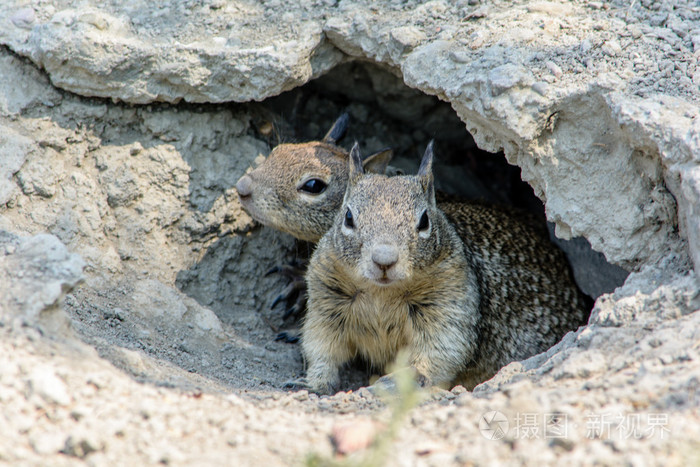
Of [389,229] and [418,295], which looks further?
[418,295]

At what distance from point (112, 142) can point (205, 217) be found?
3.22ft

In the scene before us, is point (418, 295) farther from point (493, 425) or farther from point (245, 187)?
point (493, 425)

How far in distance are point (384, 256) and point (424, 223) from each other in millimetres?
645

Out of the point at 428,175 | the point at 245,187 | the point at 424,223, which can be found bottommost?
the point at 245,187

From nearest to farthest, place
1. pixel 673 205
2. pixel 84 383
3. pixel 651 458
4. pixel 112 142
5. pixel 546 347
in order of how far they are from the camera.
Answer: pixel 651 458
pixel 84 383
pixel 673 205
pixel 546 347
pixel 112 142

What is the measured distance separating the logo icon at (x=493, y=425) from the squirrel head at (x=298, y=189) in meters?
2.82

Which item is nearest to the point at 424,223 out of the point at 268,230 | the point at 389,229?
the point at 389,229

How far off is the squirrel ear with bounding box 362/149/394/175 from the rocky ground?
0.71 meters

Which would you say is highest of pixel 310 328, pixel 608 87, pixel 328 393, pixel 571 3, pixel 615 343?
pixel 571 3

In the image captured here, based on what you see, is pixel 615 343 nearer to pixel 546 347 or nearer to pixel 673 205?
pixel 673 205

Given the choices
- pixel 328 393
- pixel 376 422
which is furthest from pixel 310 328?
pixel 376 422

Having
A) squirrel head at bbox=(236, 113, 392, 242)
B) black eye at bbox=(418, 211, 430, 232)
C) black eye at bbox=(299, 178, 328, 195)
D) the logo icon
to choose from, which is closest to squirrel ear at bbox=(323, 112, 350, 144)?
squirrel head at bbox=(236, 113, 392, 242)

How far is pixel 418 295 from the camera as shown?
4434mm

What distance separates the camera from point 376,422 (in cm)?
285
